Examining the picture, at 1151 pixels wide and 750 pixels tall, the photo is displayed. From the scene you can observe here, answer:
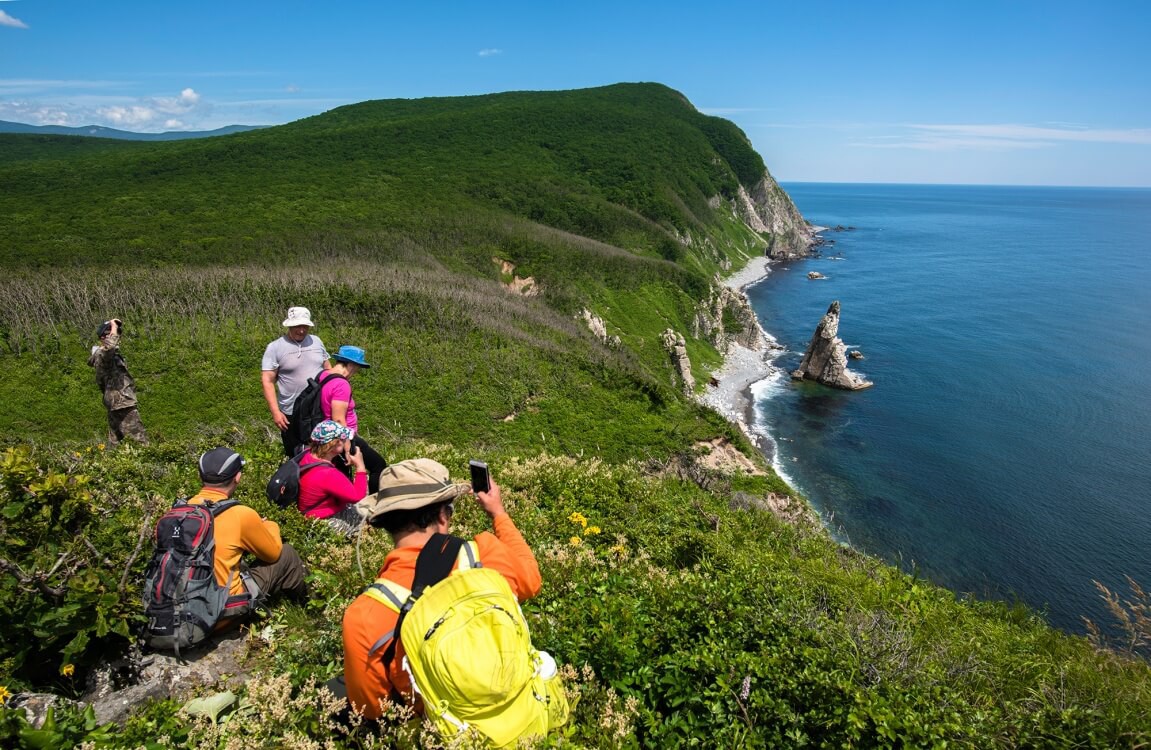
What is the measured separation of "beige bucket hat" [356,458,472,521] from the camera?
3.30m

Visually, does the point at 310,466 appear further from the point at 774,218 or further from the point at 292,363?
the point at 774,218

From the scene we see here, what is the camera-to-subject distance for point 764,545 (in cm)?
880

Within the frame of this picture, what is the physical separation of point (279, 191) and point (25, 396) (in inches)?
1755

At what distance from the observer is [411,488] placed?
336 centimetres

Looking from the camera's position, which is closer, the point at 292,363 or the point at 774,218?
the point at 292,363

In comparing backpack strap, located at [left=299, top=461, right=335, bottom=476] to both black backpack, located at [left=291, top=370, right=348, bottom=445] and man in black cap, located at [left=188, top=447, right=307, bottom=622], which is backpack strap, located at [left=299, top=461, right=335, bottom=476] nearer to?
black backpack, located at [left=291, top=370, right=348, bottom=445]

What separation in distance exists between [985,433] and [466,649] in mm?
46103

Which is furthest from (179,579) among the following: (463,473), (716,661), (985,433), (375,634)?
(985,433)

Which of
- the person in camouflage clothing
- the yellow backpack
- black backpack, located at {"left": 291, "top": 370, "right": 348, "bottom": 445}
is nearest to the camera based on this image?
the yellow backpack

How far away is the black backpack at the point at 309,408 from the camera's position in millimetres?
7277

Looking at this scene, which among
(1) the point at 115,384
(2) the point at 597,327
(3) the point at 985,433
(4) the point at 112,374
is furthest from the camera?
(2) the point at 597,327

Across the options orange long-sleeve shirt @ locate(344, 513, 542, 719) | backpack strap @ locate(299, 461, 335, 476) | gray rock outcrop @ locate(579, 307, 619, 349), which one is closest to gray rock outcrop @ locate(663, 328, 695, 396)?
gray rock outcrop @ locate(579, 307, 619, 349)

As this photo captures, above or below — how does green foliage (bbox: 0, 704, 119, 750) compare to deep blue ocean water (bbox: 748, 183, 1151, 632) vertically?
above

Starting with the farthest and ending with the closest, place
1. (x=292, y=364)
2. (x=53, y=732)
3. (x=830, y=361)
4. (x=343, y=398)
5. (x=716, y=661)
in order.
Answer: (x=830, y=361), (x=292, y=364), (x=343, y=398), (x=716, y=661), (x=53, y=732)
